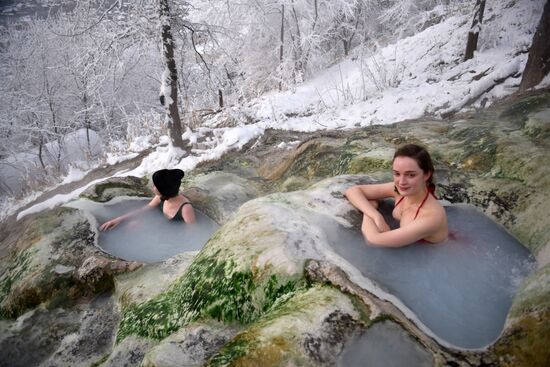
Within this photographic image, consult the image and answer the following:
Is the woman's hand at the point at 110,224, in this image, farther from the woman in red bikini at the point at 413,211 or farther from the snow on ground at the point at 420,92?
the woman in red bikini at the point at 413,211

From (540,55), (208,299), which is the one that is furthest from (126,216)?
(540,55)

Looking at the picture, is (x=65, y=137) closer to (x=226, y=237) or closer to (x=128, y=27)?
(x=128, y=27)

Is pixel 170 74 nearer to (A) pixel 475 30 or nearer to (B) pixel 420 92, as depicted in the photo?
(B) pixel 420 92

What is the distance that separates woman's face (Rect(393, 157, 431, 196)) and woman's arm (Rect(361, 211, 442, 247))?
253 millimetres

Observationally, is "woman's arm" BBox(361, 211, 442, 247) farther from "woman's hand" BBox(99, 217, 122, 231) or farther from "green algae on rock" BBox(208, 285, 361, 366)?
"woman's hand" BBox(99, 217, 122, 231)

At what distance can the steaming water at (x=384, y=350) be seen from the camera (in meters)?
1.79

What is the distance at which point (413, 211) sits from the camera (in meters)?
2.95

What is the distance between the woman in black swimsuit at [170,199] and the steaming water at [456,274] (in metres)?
2.45

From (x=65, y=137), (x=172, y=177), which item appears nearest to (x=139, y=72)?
(x=65, y=137)

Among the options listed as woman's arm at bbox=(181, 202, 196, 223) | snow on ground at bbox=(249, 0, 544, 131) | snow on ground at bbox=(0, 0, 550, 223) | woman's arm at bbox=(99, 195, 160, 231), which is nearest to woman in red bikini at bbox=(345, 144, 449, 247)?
woman's arm at bbox=(181, 202, 196, 223)

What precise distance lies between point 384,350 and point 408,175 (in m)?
1.40

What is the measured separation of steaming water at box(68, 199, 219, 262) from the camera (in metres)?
4.52

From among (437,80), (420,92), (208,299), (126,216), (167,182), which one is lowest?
(126,216)

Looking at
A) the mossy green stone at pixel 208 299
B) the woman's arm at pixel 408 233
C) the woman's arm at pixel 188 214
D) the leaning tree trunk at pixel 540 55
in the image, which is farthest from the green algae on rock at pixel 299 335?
the leaning tree trunk at pixel 540 55
